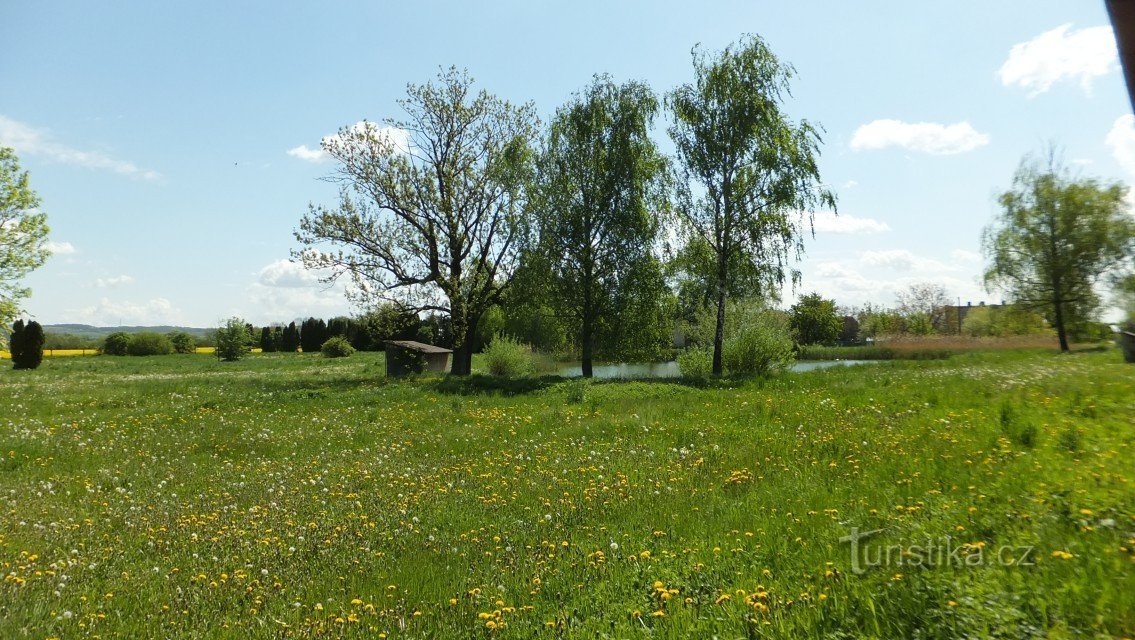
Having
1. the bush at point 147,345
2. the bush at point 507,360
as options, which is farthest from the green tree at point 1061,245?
the bush at point 147,345

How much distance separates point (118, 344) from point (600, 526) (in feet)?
233

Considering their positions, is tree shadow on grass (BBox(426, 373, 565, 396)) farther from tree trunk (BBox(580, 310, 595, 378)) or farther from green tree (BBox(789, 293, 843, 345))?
green tree (BBox(789, 293, 843, 345))

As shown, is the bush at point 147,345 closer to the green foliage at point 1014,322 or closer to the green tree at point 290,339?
the green tree at point 290,339

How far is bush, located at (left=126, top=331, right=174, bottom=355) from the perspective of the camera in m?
59.4

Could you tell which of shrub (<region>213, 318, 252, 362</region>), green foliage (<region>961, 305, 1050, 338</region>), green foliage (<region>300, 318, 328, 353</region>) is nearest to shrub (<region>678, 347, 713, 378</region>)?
green foliage (<region>961, 305, 1050, 338</region>)

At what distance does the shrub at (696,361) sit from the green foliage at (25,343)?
40051 millimetres

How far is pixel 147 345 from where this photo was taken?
5972cm

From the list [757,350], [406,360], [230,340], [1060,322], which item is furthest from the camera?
[230,340]

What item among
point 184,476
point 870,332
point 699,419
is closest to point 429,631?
point 184,476

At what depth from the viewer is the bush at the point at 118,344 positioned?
60125 mm

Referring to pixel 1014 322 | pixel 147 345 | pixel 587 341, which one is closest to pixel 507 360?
pixel 587 341

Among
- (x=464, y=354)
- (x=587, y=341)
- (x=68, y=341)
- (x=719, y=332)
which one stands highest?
(x=719, y=332)

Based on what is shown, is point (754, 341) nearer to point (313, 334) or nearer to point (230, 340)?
point (230, 340)

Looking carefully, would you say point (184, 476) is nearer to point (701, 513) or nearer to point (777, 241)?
point (701, 513)
